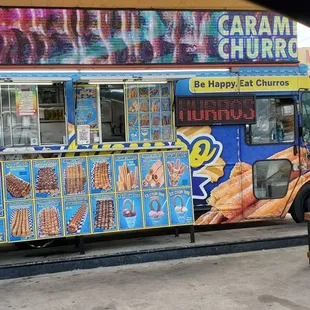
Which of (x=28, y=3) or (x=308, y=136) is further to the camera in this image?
(x=308, y=136)

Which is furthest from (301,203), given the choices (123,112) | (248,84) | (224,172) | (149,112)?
(123,112)

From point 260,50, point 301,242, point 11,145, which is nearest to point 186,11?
point 260,50

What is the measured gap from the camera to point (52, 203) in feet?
19.6

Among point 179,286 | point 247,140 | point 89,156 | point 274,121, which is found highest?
point 274,121

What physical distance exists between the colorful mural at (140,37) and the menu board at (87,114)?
45cm

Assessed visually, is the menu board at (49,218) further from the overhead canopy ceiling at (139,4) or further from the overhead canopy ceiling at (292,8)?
the overhead canopy ceiling at (292,8)

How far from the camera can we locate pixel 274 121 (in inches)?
301

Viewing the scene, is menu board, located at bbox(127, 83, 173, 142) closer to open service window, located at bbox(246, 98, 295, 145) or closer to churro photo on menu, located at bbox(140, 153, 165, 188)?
churro photo on menu, located at bbox(140, 153, 165, 188)

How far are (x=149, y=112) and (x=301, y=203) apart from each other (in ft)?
10.2

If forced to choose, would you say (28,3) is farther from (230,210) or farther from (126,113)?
(230,210)

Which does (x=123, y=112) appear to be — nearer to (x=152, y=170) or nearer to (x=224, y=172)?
(x=152, y=170)

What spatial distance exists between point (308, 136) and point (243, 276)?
335 centimetres

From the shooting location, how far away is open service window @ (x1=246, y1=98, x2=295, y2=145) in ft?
24.6

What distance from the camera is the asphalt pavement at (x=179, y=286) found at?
14.6 ft
